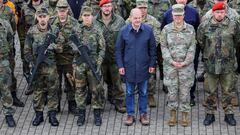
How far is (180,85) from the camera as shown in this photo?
10195 mm

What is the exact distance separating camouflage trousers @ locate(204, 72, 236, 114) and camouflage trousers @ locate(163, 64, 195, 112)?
1.08ft

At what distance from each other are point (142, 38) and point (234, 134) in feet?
6.96

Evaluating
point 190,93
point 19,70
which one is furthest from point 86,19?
point 19,70

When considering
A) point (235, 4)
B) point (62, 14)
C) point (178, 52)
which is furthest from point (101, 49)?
point (235, 4)

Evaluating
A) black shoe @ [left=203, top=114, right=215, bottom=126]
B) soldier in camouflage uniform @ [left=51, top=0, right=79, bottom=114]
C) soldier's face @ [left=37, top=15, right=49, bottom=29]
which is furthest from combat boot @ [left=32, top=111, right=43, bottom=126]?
black shoe @ [left=203, top=114, right=215, bottom=126]

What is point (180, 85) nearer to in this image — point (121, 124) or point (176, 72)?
point (176, 72)

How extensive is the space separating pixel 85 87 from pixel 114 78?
84cm

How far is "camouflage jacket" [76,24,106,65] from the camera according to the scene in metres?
10.2

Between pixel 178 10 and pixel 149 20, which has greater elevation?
pixel 178 10

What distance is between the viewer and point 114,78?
36.2 ft

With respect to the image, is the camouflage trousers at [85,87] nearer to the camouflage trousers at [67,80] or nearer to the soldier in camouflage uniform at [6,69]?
the camouflage trousers at [67,80]

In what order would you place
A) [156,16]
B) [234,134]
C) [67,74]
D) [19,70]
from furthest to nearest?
1. [19,70]
2. [156,16]
3. [67,74]
4. [234,134]

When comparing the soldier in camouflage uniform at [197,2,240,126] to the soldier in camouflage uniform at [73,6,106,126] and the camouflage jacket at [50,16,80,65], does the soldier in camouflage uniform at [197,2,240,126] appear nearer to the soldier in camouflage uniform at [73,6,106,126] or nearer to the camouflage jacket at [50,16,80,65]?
the soldier in camouflage uniform at [73,6,106,126]

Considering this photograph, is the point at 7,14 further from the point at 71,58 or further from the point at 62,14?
the point at 71,58
